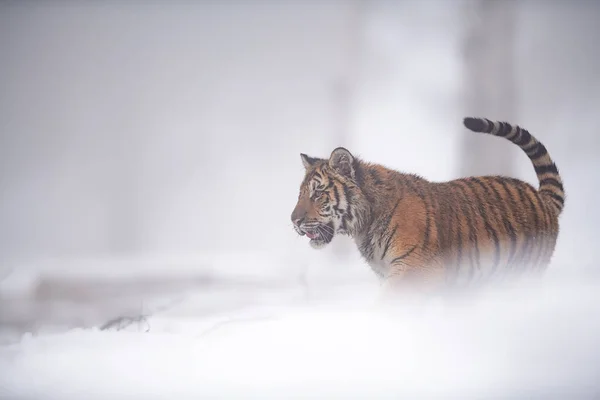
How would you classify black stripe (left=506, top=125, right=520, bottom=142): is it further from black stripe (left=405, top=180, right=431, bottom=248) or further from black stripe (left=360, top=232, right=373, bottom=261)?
black stripe (left=360, top=232, right=373, bottom=261)

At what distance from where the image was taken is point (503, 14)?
6.19ft

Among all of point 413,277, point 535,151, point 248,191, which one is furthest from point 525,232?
point 248,191

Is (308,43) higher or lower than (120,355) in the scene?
higher

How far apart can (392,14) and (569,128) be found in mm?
733

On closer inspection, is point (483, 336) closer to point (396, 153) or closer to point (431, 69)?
point (396, 153)

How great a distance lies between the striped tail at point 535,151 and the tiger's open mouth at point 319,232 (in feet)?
1.99

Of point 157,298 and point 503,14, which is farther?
point 503,14

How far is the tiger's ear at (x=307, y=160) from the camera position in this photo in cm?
178

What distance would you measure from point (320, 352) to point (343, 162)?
60cm

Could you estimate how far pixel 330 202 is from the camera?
1.69m

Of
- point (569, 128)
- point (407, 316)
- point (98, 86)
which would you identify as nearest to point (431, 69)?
point (569, 128)

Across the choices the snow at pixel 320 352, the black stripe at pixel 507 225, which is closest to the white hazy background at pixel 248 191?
the snow at pixel 320 352

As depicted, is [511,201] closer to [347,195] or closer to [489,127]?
[489,127]

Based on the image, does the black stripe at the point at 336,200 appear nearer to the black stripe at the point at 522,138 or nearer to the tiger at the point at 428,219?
the tiger at the point at 428,219
